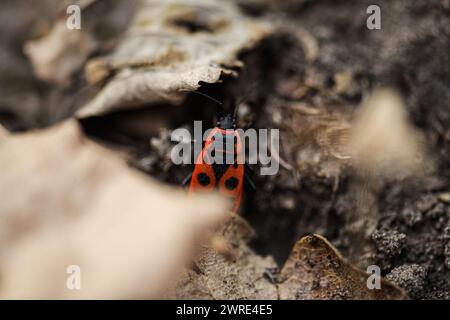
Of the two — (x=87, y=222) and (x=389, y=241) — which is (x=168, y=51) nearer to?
(x=87, y=222)

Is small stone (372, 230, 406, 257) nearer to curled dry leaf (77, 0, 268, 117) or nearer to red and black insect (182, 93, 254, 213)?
red and black insect (182, 93, 254, 213)

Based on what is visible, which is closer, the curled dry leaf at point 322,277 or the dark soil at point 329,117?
the curled dry leaf at point 322,277

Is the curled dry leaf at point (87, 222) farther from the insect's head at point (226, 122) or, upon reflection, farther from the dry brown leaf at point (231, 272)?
the insect's head at point (226, 122)

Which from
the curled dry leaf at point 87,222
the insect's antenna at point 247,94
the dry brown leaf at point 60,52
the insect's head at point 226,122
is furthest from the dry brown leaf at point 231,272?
the dry brown leaf at point 60,52

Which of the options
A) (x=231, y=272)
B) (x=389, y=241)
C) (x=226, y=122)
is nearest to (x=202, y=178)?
(x=226, y=122)

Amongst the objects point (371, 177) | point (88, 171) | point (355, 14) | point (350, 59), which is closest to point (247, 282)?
point (371, 177)

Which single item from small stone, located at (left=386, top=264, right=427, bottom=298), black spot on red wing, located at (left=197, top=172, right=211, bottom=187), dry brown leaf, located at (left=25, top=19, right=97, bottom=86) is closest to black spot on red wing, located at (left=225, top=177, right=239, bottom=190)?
black spot on red wing, located at (left=197, top=172, right=211, bottom=187)
